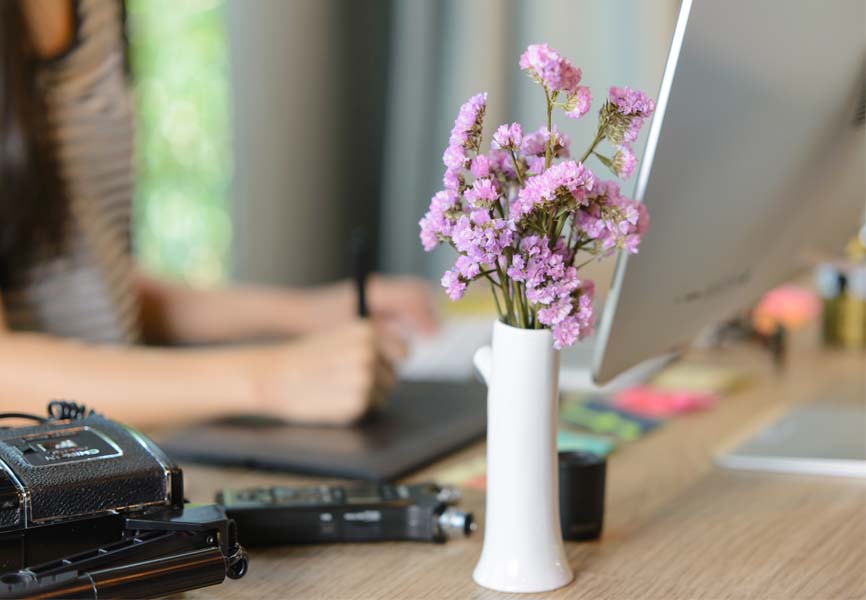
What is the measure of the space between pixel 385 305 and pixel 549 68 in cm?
110

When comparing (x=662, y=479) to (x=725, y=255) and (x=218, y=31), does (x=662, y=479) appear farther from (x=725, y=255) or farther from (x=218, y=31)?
(x=218, y=31)

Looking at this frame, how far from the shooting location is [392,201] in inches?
119

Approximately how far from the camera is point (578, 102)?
623mm

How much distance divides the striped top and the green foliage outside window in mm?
1520

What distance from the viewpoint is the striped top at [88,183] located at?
4.64 ft

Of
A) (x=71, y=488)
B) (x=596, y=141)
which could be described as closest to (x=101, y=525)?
(x=71, y=488)

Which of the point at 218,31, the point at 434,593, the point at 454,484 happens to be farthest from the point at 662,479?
the point at 218,31

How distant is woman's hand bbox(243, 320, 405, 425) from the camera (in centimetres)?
115

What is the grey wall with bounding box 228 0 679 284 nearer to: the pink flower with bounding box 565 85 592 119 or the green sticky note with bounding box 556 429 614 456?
the green sticky note with bounding box 556 429 614 456

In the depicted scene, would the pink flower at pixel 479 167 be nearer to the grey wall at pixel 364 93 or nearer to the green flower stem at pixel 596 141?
the green flower stem at pixel 596 141

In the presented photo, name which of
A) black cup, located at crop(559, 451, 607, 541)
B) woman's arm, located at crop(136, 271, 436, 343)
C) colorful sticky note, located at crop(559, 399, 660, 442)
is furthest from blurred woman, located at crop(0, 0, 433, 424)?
black cup, located at crop(559, 451, 607, 541)

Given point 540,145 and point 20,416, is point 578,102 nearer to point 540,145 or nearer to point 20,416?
point 540,145

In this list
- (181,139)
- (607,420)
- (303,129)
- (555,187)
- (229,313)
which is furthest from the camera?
(181,139)

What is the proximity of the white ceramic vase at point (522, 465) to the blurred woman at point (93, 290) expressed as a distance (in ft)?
1.56
